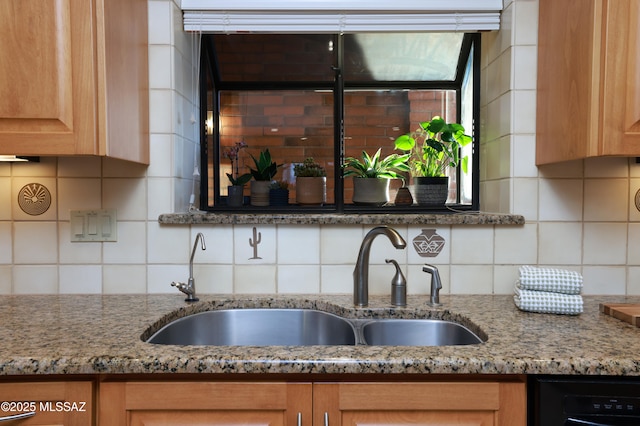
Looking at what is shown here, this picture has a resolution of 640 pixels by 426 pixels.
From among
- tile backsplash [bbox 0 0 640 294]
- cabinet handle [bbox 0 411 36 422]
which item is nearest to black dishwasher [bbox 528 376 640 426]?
tile backsplash [bbox 0 0 640 294]

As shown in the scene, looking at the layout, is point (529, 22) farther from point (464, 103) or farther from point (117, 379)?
point (117, 379)

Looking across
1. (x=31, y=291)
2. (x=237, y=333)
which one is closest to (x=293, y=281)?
(x=237, y=333)

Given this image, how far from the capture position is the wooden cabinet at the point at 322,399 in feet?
3.25

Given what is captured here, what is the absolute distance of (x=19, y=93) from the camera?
3.94ft

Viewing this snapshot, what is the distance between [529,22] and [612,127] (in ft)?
1.80

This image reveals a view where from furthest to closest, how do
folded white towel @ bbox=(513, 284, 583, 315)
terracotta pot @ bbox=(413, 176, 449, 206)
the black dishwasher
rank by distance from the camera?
terracotta pot @ bbox=(413, 176, 449, 206), folded white towel @ bbox=(513, 284, 583, 315), the black dishwasher

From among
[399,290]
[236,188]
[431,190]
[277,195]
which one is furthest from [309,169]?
[399,290]

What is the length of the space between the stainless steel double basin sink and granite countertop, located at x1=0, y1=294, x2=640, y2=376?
10 centimetres

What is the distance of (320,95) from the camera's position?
6.07 ft

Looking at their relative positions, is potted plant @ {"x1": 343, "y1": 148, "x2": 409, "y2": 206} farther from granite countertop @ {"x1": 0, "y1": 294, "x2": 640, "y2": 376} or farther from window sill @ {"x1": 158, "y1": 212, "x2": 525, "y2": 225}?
granite countertop @ {"x1": 0, "y1": 294, "x2": 640, "y2": 376}

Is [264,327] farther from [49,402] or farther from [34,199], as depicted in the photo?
[34,199]

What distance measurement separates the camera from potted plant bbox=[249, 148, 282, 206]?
1787 millimetres

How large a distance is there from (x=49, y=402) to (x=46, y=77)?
818 mm

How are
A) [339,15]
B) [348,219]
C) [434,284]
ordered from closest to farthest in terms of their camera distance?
[434,284] → [348,219] → [339,15]
